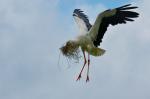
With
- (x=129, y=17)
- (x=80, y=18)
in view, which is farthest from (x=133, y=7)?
(x=80, y=18)

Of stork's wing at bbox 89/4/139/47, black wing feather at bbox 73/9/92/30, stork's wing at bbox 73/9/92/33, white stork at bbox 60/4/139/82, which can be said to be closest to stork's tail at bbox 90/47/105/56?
white stork at bbox 60/4/139/82

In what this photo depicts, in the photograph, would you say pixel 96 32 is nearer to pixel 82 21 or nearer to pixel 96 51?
pixel 96 51

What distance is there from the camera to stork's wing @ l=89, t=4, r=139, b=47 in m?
13.5

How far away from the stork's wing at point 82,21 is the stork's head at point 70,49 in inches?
40.5

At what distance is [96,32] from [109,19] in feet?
1.15

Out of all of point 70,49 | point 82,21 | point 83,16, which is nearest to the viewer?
point 70,49

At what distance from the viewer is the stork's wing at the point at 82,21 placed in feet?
46.5

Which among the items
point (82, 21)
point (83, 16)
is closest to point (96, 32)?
point (82, 21)

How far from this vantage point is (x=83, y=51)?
1307 centimetres

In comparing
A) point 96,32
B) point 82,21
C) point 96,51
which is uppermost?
point 82,21

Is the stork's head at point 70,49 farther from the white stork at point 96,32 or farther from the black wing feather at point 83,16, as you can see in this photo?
the black wing feather at point 83,16

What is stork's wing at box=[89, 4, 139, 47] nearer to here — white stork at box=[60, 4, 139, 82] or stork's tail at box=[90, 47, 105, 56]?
white stork at box=[60, 4, 139, 82]

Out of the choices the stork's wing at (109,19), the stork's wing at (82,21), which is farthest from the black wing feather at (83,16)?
the stork's wing at (109,19)

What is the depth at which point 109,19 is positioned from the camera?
539 inches
